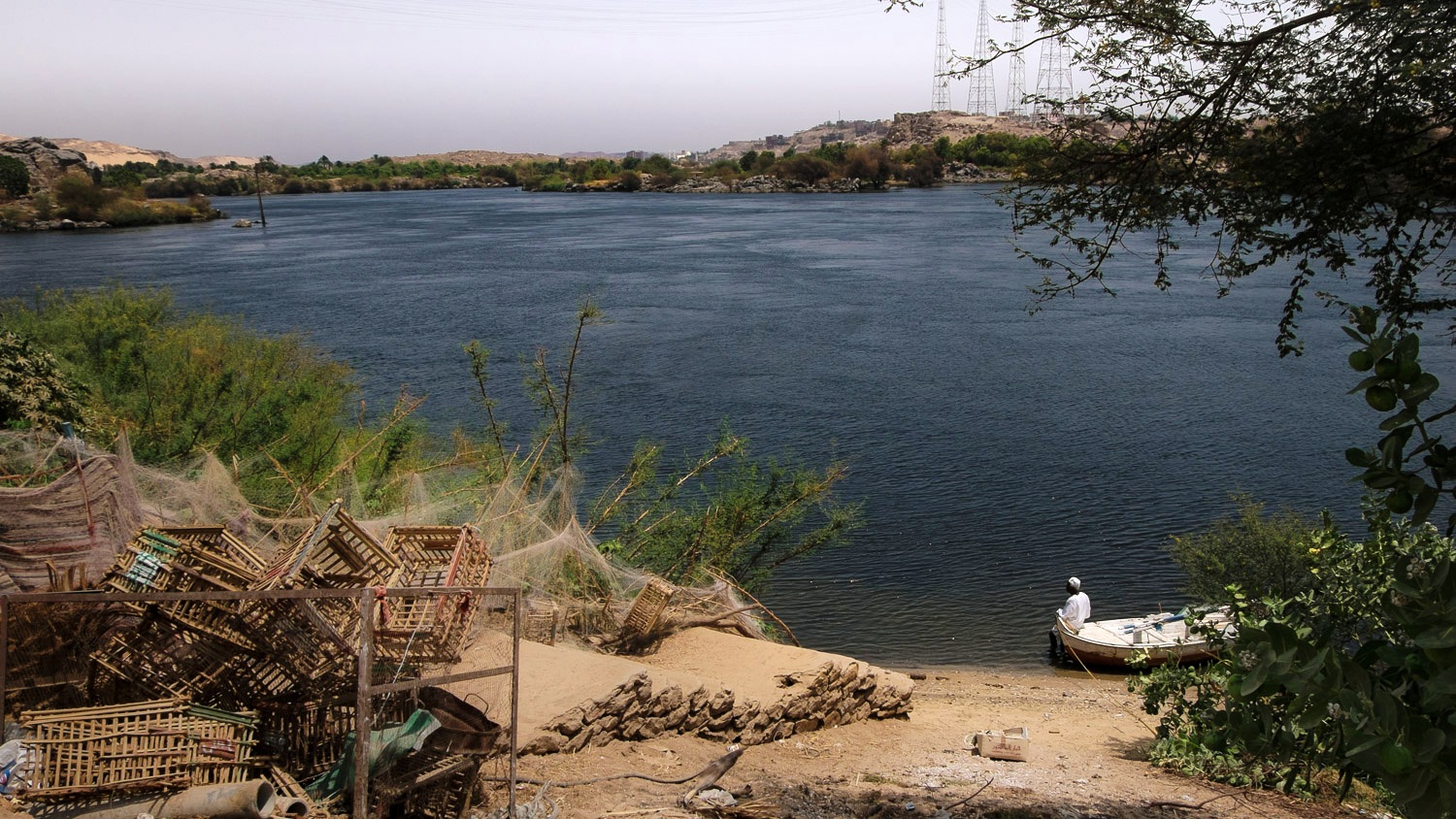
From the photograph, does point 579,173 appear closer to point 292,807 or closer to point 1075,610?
point 1075,610

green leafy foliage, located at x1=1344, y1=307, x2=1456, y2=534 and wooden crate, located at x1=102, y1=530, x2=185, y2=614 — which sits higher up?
green leafy foliage, located at x1=1344, y1=307, x2=1456, y2=534

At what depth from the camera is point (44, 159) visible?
284ft

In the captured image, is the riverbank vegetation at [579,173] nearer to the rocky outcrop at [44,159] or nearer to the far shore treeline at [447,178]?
the far shore treeline at [447,178]

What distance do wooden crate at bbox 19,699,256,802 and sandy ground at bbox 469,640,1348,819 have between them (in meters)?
1.61

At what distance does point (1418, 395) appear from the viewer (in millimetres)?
2568

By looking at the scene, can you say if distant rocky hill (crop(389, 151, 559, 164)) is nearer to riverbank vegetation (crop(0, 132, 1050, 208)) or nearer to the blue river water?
riverbank vegetation (crop(0, 132, 1050, 208))

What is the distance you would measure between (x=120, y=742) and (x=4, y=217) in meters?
75.0

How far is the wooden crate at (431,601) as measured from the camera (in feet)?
20.8

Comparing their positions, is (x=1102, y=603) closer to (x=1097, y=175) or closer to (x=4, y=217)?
(x=1097, y=175)

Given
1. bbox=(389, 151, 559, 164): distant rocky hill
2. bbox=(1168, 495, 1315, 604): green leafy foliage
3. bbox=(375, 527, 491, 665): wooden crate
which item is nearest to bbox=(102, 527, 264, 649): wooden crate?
bbox=(375, 527, 491, 665): wooden crate

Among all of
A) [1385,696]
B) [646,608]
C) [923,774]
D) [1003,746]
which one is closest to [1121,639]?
[1003,746]

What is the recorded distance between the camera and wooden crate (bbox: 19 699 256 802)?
516 centimetres

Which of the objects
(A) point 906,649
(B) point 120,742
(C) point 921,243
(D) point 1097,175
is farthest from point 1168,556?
(C) point 921,243

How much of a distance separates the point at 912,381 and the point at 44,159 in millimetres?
83778
